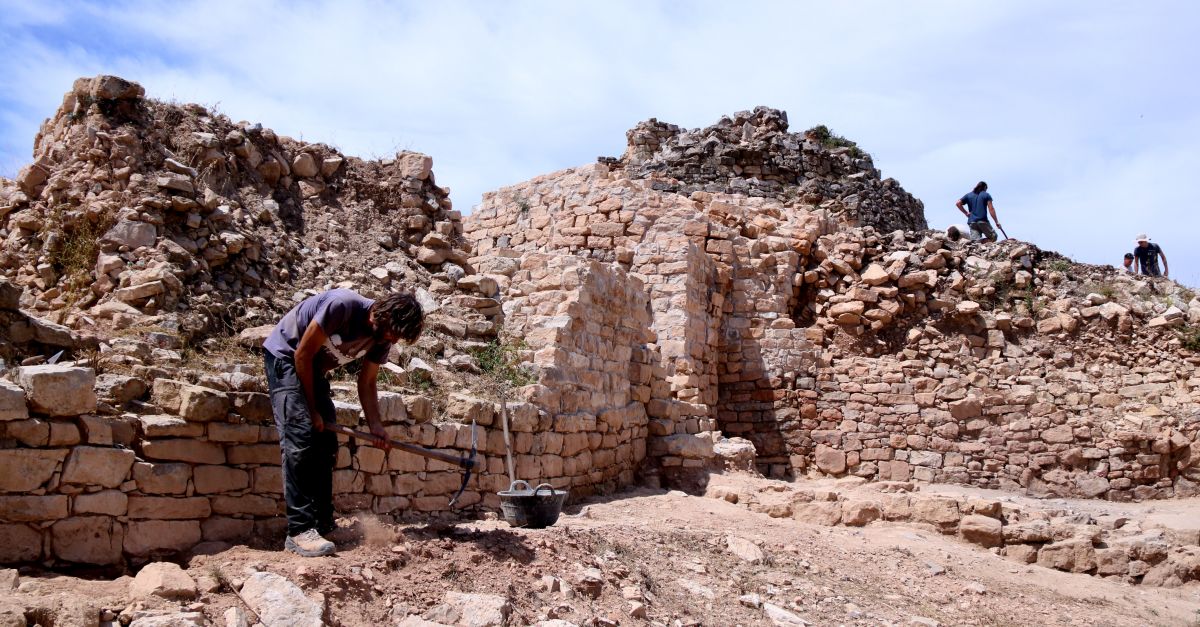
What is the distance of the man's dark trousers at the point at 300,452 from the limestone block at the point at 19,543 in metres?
1.10

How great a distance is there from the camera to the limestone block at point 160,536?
174 inches

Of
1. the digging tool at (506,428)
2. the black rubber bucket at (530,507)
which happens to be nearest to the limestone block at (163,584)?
the black rubber bucket at (530,507)

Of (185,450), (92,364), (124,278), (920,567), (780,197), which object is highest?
(780,197)

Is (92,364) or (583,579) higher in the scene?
(92,364)

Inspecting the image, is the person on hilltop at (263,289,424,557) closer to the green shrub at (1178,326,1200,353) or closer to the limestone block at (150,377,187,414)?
the limestone block at (150,377,187,414)

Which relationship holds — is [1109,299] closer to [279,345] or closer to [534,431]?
[534,431]

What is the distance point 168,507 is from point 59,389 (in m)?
0.80

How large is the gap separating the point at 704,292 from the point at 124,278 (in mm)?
6995

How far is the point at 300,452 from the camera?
15.4 ft

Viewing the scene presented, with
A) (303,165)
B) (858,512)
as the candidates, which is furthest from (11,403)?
(858,512)

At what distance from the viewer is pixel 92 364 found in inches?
195

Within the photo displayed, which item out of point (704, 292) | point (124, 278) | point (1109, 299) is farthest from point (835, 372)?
point (124, 278)

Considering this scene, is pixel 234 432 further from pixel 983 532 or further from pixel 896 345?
pixel 896 345

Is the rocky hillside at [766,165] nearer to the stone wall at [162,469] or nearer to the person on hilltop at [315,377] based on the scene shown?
the stone wall at [162,469]
